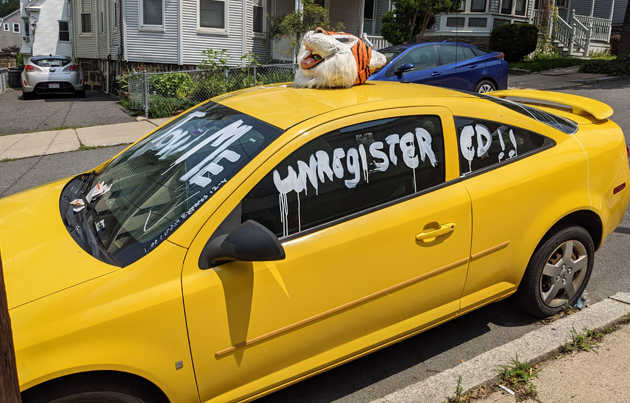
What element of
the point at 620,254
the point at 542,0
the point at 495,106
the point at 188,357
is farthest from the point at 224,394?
the point at 542,0

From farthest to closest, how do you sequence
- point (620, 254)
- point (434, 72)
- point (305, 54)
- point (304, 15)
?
point (304, 15) < point (434, 72) < point (620, 254) < point (305, 54)

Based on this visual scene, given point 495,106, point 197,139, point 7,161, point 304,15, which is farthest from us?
point 304,15

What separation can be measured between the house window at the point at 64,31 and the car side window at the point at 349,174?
3098 cm

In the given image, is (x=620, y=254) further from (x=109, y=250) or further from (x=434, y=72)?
(x=434, y=72)

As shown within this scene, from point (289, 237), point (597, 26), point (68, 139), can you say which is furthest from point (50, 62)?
point (597, 26)

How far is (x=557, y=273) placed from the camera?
3.67m

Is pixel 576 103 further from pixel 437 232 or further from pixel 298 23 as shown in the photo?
pixel 298 23

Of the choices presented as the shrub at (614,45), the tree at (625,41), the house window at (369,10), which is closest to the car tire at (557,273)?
the tree at (625,41)

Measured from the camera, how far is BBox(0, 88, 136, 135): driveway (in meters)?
12.4

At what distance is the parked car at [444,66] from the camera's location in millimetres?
10750

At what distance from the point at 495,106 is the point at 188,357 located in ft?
7.88

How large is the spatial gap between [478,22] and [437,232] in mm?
23059

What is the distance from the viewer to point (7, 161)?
8.80 m

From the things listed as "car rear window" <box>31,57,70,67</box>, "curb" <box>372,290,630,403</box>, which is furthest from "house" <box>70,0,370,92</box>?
"curb" <box>372,290,630,403</box>
